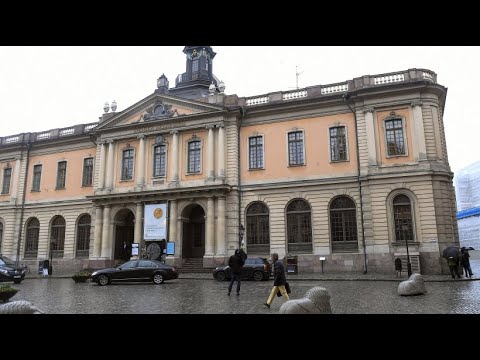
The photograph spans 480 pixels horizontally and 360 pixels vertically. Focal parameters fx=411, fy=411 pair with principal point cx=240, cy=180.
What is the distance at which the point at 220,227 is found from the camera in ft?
93.1

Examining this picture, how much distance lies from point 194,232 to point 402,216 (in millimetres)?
14789

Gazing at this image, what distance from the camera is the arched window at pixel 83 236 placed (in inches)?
1335

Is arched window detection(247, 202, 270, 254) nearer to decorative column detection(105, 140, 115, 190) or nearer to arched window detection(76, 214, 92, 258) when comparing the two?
decorative column detection(105, 140, 115, 190)

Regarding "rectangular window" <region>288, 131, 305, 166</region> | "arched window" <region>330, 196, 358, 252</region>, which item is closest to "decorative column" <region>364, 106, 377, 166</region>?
"arched window" <region>330, 196, 358, 252</region>

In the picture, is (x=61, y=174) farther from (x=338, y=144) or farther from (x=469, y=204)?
(x=469, y=204)

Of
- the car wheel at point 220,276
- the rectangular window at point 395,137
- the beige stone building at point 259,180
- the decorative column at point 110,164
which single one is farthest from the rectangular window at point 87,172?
the rectangular window at point 395,137

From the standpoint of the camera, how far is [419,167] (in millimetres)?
25141

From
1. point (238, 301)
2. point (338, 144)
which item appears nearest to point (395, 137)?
point (338, 144)

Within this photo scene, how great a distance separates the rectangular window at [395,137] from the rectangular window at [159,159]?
16129mm

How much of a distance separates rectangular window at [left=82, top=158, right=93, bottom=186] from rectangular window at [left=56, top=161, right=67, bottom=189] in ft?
7.18

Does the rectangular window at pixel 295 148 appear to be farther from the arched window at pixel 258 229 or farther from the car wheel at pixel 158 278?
the car wheel at pixel 158 278

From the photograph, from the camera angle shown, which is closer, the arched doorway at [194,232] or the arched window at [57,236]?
the arched doorway at [194,232]

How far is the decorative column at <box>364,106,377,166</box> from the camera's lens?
86.0 feet
